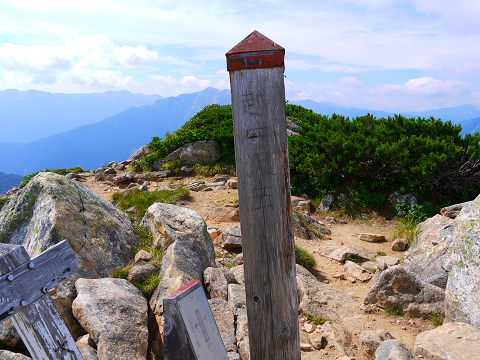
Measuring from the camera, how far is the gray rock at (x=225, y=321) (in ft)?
9.35

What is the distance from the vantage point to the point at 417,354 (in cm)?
299

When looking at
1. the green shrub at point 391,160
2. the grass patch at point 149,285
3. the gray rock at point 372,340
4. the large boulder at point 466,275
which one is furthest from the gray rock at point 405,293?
the green shrub at point 391,160

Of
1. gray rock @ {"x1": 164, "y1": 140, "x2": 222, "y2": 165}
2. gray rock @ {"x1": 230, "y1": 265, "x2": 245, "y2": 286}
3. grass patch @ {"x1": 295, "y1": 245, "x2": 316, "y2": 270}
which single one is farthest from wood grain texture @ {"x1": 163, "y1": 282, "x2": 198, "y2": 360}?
gray rock @ {"x1": 164, "y1": 140, "x2": 222, "y2": 165}

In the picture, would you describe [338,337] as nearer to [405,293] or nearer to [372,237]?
[405,293]

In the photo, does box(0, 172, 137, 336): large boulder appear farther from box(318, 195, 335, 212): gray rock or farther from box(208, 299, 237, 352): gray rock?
box(318, 195, 335, 212): gray rock

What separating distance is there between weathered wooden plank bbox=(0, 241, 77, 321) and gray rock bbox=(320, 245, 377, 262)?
5408 mm

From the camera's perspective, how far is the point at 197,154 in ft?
41.7

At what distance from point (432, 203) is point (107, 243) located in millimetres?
8626

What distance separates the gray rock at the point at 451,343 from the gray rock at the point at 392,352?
247 millimetres

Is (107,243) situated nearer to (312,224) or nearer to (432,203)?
(312,224)

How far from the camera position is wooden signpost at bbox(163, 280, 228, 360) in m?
1.64

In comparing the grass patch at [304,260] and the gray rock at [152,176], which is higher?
the gray rock at [152,176]

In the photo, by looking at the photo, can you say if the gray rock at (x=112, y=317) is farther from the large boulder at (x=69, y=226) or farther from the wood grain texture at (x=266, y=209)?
the wood grain texture at (x=266, y=209)

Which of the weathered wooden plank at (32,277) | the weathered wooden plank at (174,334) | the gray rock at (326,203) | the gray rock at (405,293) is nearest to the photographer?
the weathered wooden plank at (32,277)
